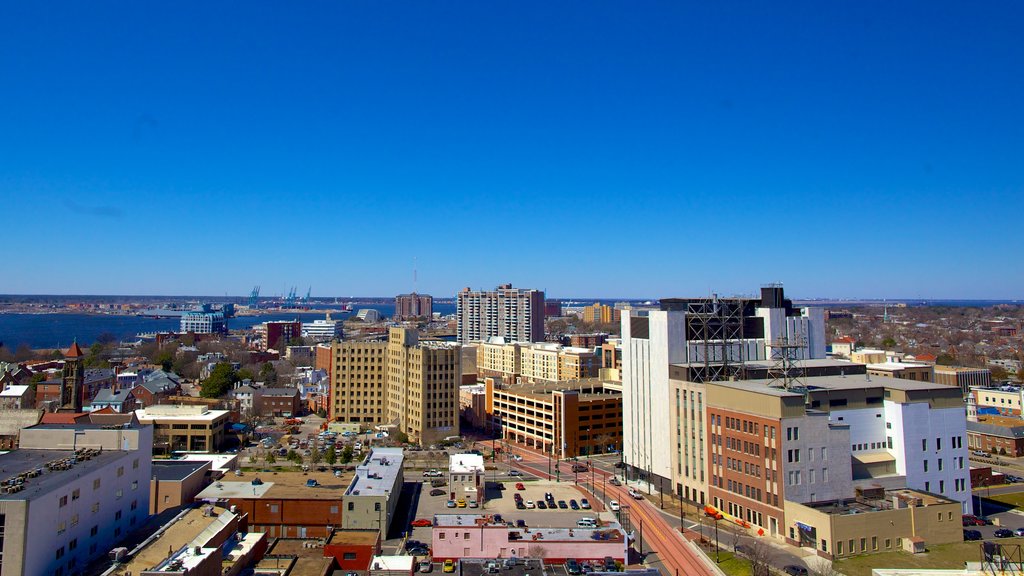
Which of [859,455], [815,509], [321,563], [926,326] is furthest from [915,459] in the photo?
[926,326]

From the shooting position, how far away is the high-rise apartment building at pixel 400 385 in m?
60.6

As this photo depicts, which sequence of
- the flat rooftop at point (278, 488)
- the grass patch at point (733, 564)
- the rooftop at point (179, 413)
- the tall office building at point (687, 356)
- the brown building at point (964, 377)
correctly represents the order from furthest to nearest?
1. the brown building at point (964, 377)
2. the rooftop at point (179, 413)
3. the tall office building at point (687, 356)
4. the flat rooftop at point (278, 488)
5. the grass patch at point (733, 564)

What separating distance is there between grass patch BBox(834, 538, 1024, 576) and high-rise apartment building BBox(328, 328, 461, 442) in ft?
122

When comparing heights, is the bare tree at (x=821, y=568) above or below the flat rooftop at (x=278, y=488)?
below

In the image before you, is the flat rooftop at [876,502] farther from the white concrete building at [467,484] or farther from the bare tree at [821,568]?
the white concrete building at [467,484]

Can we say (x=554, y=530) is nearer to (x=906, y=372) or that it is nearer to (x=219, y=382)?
(x=906, y=372)

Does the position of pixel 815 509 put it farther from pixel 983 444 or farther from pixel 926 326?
pixel 926 326

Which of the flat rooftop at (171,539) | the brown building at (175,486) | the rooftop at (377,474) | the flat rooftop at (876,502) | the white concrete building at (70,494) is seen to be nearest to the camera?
the white concrete building at (70,494)

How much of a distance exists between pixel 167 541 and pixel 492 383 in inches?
1680

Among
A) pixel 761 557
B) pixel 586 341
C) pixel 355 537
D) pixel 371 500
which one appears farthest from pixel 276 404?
pixel 586 341

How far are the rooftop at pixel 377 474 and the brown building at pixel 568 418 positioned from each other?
1527cm

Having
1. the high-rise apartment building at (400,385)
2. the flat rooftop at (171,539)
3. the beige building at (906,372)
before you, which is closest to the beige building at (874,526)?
the beige building at (906,372)

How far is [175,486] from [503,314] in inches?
3826

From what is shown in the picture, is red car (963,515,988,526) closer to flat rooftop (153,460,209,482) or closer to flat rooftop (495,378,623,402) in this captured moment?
flat rooftop (495,378,623,402)
